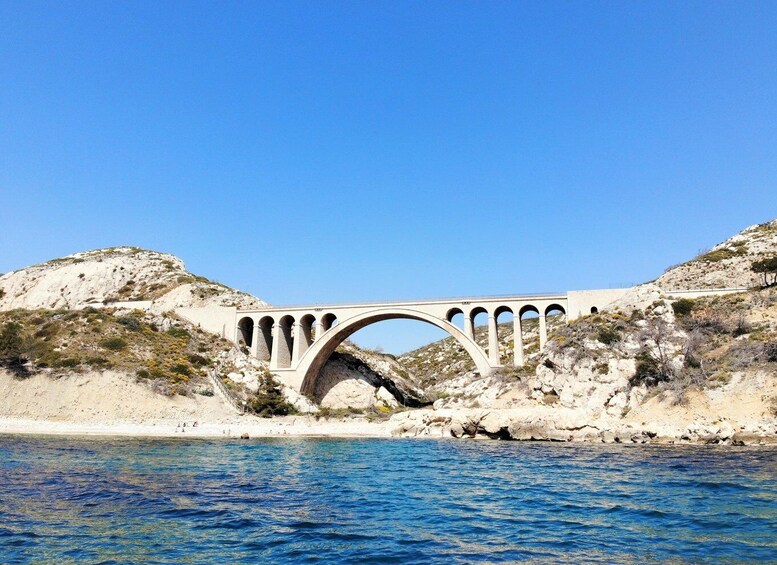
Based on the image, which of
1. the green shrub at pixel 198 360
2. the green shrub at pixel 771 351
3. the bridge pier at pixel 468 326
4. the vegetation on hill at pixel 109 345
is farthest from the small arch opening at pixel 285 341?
the green shrub at pixel 771 351

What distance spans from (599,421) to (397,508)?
26.2 meters

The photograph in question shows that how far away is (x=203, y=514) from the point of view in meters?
14.2

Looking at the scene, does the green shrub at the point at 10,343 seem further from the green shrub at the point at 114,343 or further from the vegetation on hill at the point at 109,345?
the green shrub at the point at 114,343

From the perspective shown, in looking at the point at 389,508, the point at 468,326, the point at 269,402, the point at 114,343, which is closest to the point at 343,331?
the point at 269,402

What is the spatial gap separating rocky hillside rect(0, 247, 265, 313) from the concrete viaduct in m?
10.9

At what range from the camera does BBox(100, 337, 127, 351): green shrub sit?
53688mm

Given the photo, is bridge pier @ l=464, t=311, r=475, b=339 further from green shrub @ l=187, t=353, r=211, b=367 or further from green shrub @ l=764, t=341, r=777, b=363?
green shrub @ l=187, t=353, r=211, b=367

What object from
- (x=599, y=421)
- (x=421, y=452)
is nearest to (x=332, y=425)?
(x=421, y=452)

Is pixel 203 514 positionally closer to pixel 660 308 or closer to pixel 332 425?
pixel 332 425

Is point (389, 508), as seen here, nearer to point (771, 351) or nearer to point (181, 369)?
point (771, 351)

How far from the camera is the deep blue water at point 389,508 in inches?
428

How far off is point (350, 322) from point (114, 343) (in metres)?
24.2

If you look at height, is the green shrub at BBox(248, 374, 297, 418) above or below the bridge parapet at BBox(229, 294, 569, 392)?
Answer: below

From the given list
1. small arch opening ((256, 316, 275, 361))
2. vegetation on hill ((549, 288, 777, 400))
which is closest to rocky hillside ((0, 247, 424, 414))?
small arch opening ((256, 316, 275, 361))
